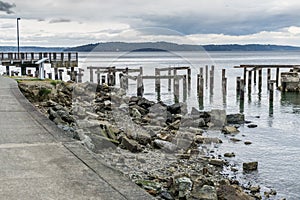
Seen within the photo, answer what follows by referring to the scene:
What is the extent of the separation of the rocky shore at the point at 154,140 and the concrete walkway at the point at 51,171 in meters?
0.75

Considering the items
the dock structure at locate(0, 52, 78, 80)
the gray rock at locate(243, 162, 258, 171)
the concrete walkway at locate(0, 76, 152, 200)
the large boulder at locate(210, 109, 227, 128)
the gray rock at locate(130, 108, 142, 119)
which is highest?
the dock structure at locate(0, 52, 78, 80)

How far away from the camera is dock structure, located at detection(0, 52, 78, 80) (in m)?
39.0

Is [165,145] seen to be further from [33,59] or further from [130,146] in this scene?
[33,59]

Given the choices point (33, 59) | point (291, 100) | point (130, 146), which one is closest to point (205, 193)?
point (130, 146)

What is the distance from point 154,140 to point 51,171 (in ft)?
25.5

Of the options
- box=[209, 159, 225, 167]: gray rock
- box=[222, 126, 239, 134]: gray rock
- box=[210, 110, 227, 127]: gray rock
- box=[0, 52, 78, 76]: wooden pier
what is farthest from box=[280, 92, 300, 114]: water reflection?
box=[0, 52, 78, 76]: wooden pier

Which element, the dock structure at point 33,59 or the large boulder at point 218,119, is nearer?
the large boulder at point 218,119

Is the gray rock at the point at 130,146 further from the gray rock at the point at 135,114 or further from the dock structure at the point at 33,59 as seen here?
the dock structure at the point at 33,59

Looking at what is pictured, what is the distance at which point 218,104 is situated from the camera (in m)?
29.9

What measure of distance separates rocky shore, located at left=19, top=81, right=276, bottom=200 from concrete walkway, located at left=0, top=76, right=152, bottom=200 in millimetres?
749

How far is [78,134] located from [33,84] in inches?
359

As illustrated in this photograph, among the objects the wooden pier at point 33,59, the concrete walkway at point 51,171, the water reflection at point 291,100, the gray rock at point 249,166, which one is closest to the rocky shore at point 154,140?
the gray rock at point 249,166

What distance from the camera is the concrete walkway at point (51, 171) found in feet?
17.5

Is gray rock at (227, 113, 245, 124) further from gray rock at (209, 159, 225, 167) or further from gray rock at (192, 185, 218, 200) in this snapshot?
gray rock at (192, 185, 218, 200)
